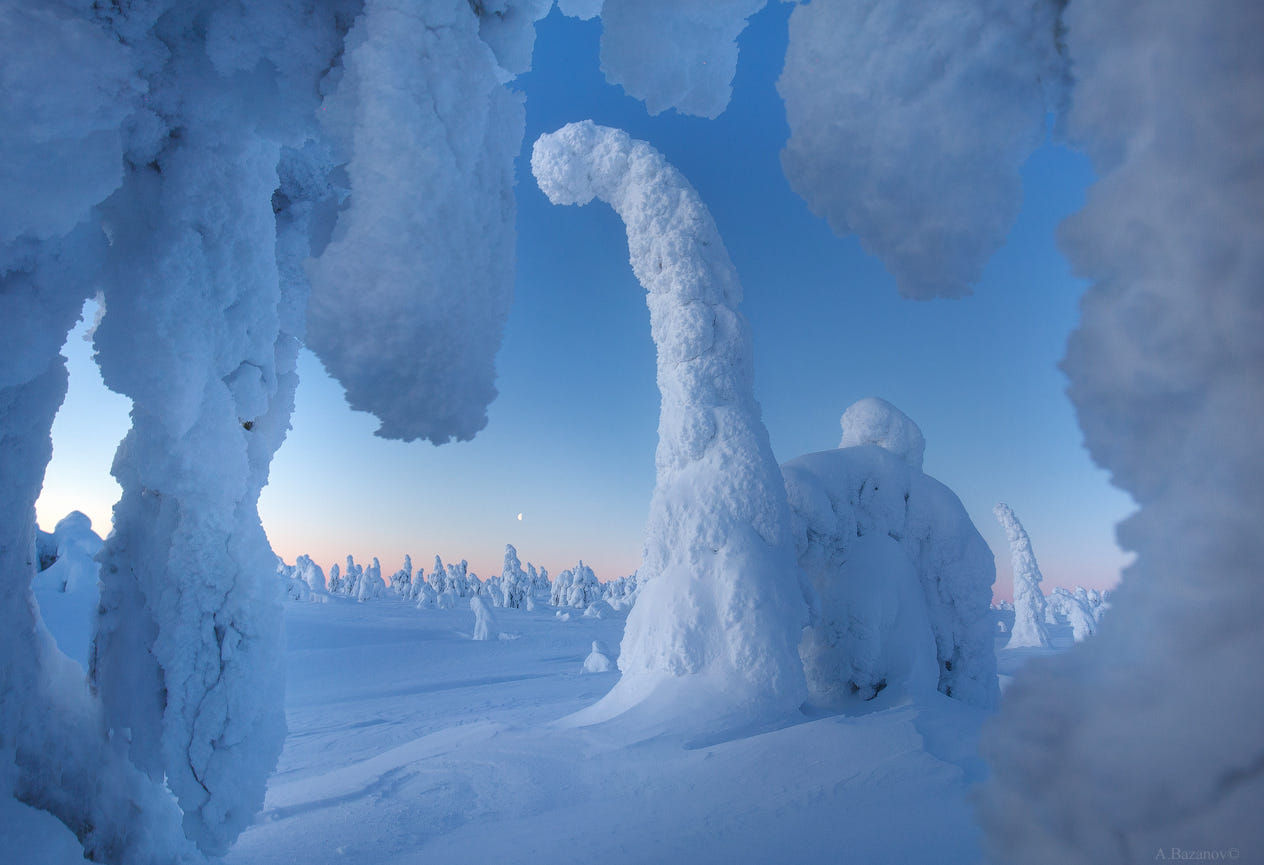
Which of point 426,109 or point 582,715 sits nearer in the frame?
point 426,109

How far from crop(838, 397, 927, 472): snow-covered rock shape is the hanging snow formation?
19.9ft

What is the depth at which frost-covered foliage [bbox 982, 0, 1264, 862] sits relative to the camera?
101 cm

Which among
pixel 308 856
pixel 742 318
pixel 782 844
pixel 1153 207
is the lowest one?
pixel 308 856

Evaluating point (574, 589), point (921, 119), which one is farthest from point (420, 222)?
point (574, 589)

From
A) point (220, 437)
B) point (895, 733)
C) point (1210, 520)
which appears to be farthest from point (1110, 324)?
point (895, 733)

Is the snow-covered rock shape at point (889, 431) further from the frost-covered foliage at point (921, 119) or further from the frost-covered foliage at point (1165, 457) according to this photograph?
the frost-covered foliage at point (1165, 457)

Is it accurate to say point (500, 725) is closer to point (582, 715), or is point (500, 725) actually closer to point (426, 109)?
point (582, 715)

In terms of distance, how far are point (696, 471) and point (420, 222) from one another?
3.61 metres

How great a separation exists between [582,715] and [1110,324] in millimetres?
4930

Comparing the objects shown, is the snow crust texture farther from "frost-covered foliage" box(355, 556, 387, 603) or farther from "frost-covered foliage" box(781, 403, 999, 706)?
"frost-covered foliage" box(355, 556, 387, 603)

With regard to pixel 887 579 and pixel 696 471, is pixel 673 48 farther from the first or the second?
pixel 887 579

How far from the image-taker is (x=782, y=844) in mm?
3133

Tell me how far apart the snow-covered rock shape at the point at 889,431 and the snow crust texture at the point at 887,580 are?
0.45 m

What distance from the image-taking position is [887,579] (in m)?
6.11
